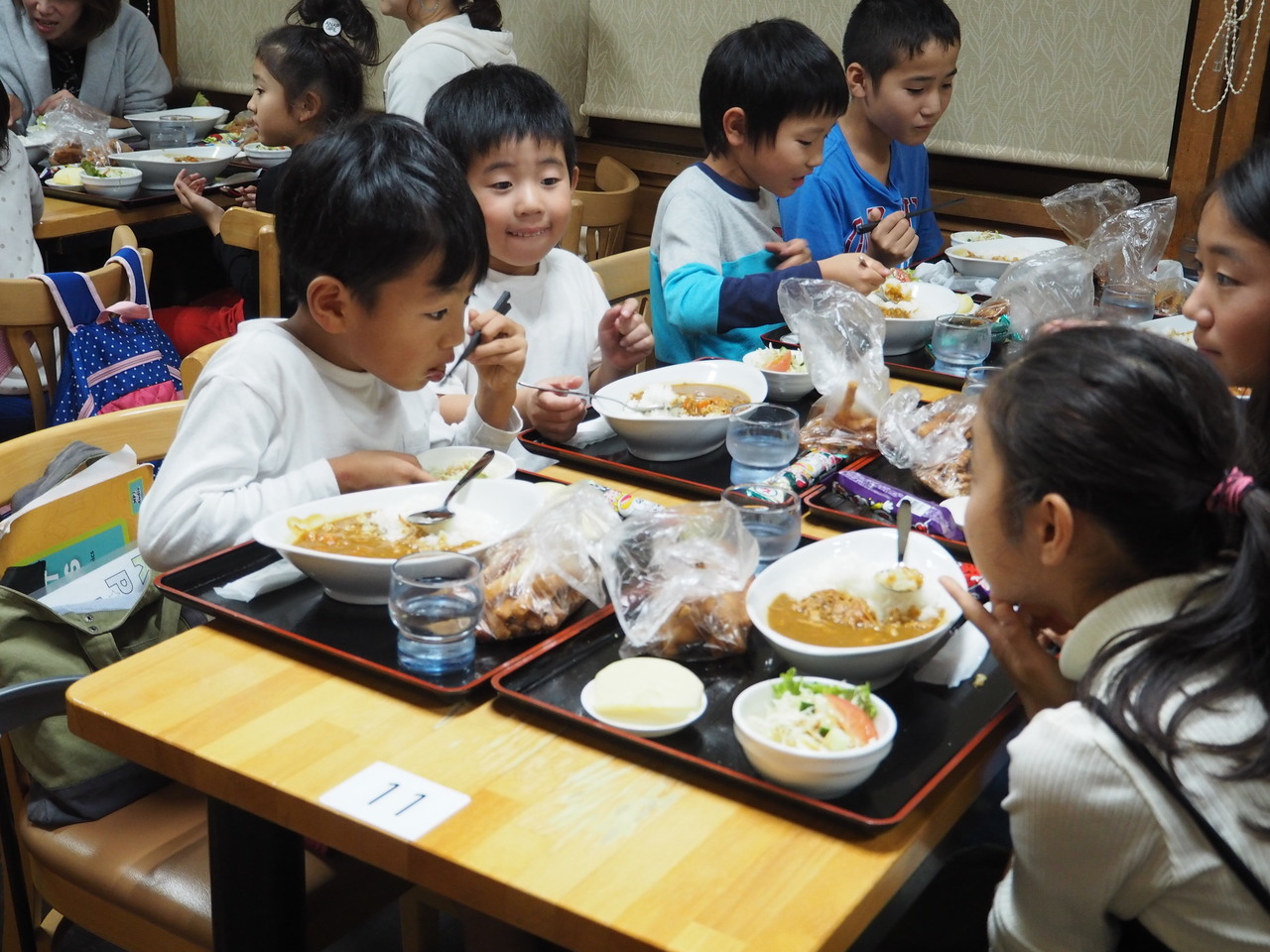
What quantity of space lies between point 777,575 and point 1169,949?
512 millimetres

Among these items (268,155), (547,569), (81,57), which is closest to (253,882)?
(547,569)

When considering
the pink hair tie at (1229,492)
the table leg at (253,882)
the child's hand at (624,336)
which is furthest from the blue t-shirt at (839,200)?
the table leg at (253,882)

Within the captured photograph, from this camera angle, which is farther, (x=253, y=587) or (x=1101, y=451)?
(x=253, y=587)

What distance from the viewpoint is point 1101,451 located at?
3.58 ft

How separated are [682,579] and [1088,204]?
7.34 ft

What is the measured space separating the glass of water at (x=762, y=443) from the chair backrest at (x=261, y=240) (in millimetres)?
1548

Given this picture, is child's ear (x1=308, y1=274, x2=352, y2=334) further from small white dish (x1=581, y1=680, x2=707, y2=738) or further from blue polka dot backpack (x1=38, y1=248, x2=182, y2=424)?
blue polka dot backpack (x1=38, y1=248, x2=182, y2=424)

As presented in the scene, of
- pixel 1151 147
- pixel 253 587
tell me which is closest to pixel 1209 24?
pixel 1151 147

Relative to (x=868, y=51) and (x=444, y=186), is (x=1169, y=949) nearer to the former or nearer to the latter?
(x=444, y=186)

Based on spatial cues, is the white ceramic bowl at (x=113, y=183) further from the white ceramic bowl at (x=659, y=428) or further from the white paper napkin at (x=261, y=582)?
the white paper napkin at (x=261, y=582)

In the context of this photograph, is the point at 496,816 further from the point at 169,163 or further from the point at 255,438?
the point at 169,163

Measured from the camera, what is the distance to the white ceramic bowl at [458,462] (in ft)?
5.37

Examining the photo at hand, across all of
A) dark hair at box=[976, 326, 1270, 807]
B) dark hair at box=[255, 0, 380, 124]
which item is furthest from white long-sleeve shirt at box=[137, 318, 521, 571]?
dark hair at box=[255, 0, 380, 124]

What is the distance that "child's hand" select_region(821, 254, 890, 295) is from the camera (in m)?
2.57
